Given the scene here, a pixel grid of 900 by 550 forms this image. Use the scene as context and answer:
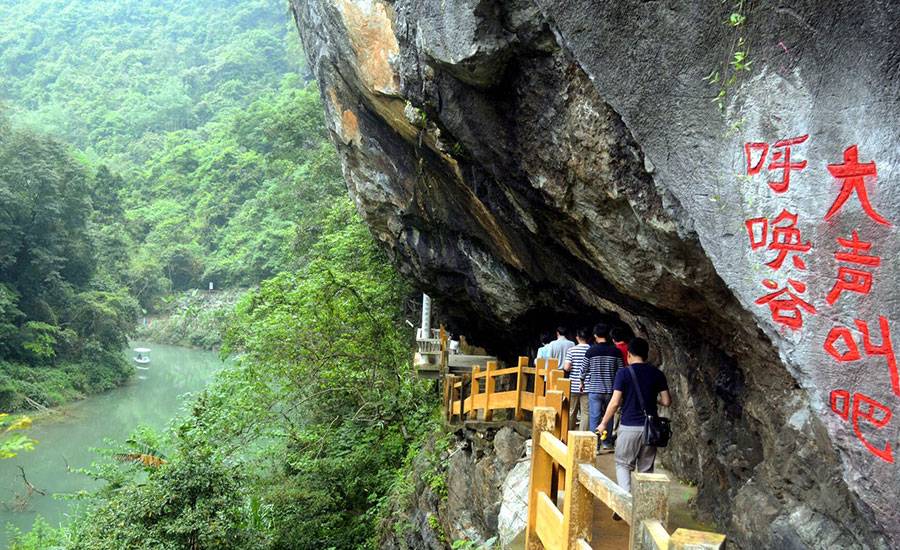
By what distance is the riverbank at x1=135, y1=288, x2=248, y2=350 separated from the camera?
122ft

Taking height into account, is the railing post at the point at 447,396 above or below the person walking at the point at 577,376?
below

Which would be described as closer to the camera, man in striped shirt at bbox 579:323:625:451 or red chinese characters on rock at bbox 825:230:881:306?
red chinese characters on rock at bbox 825:230:881:306

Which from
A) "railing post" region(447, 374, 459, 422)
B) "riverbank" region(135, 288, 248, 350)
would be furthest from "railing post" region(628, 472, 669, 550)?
"riverbank" region(135, 288, 248, 350)

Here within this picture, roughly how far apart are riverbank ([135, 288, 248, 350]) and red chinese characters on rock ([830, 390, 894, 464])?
35.3 meters

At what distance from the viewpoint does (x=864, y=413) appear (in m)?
3.00

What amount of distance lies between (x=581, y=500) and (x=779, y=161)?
189cm

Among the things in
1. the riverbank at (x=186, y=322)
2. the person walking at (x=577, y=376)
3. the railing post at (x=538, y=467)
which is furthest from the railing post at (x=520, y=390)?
the riverbank at (x=186, y=322)

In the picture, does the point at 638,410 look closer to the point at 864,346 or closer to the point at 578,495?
the point at 864,346

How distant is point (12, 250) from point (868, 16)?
26.0 m

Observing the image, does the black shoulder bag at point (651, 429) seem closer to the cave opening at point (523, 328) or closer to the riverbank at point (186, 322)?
the cave opening at point (523, 328)

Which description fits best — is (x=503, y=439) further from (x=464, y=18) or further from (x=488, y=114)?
(x=464, y=18)

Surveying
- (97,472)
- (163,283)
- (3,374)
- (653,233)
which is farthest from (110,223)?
(653,233)

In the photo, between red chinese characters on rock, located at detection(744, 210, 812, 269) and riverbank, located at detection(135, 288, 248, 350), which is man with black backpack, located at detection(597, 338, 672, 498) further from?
riverbank, located at detection(135, 288, 248, 350)

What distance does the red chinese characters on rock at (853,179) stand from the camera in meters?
2.95
